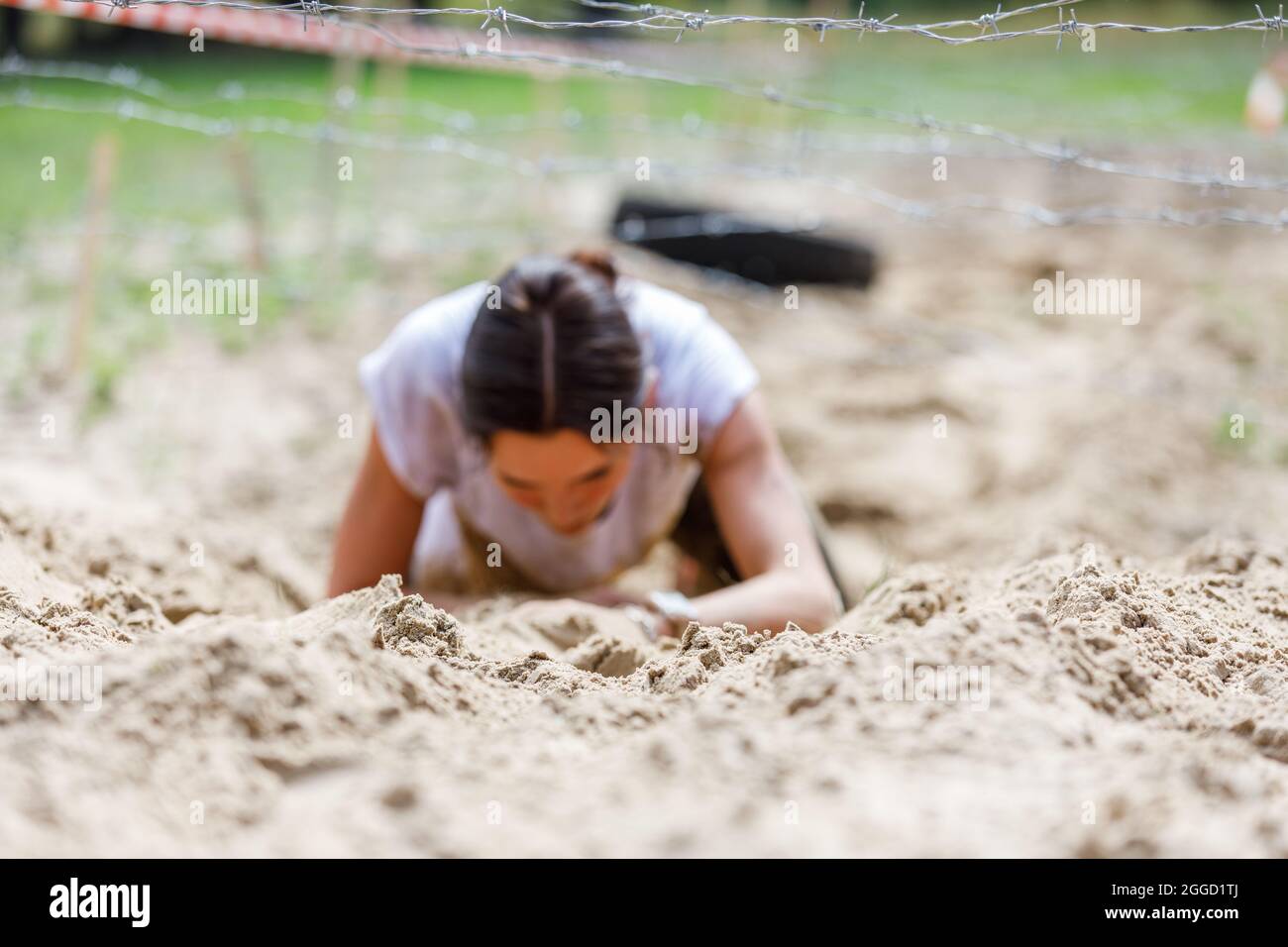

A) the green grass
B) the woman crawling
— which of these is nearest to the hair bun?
the woman crawling

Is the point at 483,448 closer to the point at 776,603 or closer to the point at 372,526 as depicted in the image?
the point at 372,526

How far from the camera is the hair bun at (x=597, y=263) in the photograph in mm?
2201

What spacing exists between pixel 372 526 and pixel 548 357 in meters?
0.59

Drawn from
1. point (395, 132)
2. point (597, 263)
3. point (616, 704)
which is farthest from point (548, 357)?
point (395, 132)

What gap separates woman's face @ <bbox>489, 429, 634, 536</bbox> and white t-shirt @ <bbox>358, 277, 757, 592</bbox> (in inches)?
3.7

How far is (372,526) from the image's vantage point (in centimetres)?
235

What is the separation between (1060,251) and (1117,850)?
5817 mm

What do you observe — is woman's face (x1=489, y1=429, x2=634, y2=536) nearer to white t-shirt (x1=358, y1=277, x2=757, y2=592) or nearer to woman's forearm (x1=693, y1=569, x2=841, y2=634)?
white t-shirt (x1=358, y1=277, x2=757, y2=592)

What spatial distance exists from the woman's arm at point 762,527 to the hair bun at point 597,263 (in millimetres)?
363

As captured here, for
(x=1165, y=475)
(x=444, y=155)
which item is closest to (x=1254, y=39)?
(x=444, y=155)

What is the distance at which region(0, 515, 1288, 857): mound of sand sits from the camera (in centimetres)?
105

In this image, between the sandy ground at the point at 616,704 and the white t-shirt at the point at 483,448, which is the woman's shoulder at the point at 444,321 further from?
the sandy ground at the point at 616,704

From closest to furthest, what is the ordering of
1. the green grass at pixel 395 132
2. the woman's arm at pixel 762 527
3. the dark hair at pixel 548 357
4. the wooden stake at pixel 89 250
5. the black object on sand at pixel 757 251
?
1. the dark hair at pixel 548 357
2. the woman's arm at pixel 762 527
3. the wooden stake at pixel 89 250
4. the green grass at pixel 395 132
5. the black object on sand at pixel 757 251

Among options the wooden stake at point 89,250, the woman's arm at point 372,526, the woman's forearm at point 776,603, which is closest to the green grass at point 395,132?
→ the wooden stake at point 89,250
